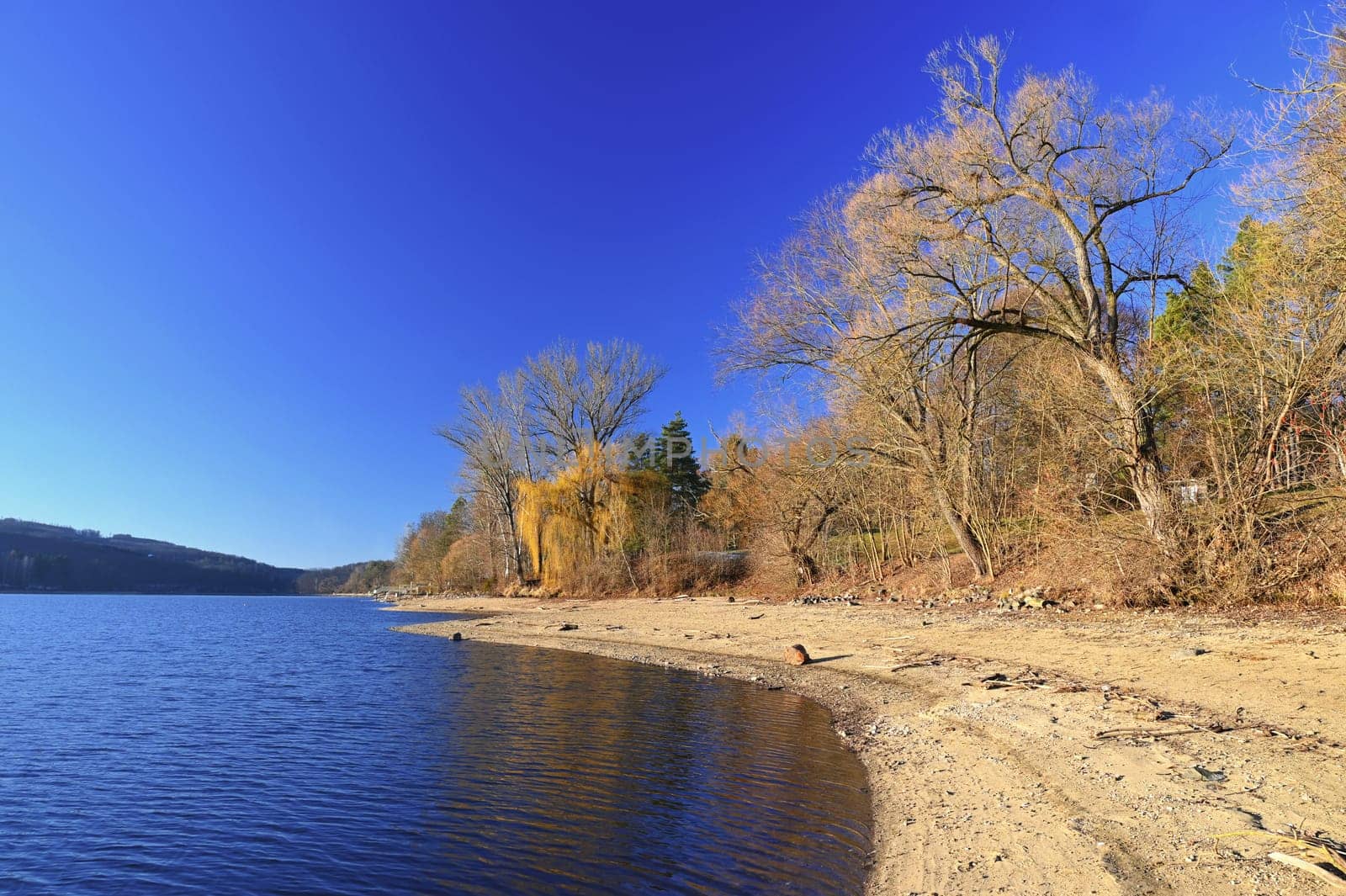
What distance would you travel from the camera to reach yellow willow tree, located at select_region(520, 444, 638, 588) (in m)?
35.8

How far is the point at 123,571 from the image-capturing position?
13012 centimetres

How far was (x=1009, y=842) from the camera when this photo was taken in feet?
15.4

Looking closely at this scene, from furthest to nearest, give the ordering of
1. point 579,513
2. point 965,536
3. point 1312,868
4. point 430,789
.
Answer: point 579,513 → point 965,536 → point 430,789 → point 1312,868

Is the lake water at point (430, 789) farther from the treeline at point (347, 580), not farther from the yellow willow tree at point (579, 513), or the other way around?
the treeline at point (347, 580)

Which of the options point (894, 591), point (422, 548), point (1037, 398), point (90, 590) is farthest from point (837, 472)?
point (90, 590)

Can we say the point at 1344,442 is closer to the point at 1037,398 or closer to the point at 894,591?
the point at 1037,398

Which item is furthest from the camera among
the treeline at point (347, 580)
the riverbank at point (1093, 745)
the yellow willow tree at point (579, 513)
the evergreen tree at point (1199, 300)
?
the treeline at point (347, 580)

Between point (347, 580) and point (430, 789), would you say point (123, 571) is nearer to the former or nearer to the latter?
point (347, 580)

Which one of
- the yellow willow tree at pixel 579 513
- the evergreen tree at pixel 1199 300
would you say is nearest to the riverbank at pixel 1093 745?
the evergreen tree at pixel 1199 300

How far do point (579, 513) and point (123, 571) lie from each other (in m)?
139

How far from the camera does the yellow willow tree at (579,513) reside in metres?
35.8

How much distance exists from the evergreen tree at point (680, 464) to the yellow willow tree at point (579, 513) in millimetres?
6622

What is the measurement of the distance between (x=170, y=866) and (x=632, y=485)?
31.2 m

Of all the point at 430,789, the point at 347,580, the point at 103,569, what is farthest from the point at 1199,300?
the point at 103,569
